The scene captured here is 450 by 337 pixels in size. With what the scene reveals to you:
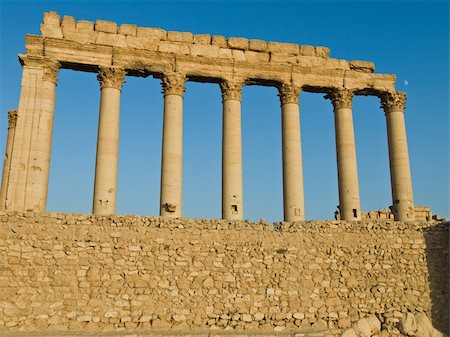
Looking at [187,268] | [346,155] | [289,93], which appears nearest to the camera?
[187,268]

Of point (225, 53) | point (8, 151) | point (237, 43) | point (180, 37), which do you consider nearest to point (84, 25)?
point (180, 37)

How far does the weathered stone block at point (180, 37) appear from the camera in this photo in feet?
89.8

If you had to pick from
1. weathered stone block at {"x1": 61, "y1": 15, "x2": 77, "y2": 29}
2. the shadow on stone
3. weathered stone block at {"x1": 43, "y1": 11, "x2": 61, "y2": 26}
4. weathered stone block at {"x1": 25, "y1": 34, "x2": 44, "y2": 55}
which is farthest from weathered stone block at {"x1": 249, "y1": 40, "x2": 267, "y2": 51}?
the shadow on stone

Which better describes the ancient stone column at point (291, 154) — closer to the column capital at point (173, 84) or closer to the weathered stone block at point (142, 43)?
the column capital at point (173, 84)

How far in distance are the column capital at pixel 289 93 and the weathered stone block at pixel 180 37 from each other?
6105mm

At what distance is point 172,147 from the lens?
2527cm

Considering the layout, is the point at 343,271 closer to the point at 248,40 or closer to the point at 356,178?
the point at 356,178

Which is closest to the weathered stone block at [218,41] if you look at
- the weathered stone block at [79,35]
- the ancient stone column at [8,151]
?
the weathered stone block at [79,35]

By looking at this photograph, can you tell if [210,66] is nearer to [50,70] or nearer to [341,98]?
[341,98]

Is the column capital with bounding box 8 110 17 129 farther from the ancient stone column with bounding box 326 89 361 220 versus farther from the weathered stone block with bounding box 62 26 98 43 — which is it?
the ancient stone column with bounding box 326 89 361 220

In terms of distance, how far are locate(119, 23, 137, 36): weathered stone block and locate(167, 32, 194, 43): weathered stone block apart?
1.96 meters

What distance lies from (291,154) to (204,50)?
788cm

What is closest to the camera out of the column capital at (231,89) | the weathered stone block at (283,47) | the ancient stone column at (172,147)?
the ancient stone column at (172,147)

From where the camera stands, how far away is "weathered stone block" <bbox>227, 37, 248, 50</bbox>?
27983 mm
